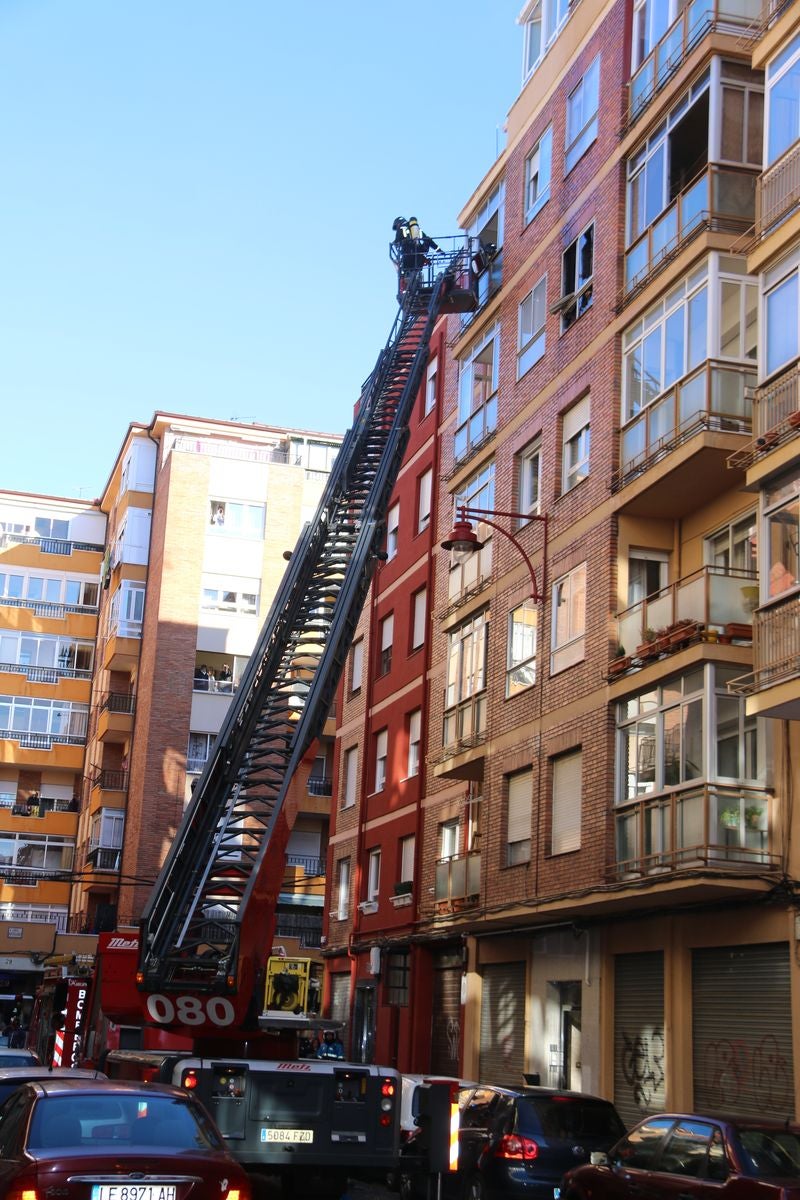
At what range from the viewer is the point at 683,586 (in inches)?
781

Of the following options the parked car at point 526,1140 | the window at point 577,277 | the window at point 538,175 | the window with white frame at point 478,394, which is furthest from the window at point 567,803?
the window at point 538,175

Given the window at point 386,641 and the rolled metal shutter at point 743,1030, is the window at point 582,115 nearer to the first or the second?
the window at point 386,641

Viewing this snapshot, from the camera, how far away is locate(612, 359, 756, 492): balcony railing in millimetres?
19578

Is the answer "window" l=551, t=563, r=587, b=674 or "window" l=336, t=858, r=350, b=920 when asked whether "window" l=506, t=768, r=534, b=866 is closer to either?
"window" l=551, t=563, r=587, b=674

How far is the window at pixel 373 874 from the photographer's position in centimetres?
3462

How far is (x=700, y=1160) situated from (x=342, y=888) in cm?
2600

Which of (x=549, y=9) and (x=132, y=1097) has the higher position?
(x=549, y=9)

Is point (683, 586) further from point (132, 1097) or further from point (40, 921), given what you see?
point (40, 921)

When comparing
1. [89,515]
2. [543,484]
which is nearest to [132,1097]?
[543,484]

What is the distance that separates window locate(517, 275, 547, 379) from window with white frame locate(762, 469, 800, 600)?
9831 mm

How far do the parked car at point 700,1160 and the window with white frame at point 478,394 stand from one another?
1805 centimetres

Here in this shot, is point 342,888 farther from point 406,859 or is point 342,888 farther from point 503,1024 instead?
point 503,1024

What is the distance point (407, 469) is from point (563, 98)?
1155cm

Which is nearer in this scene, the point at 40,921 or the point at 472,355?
the point at 472,355
